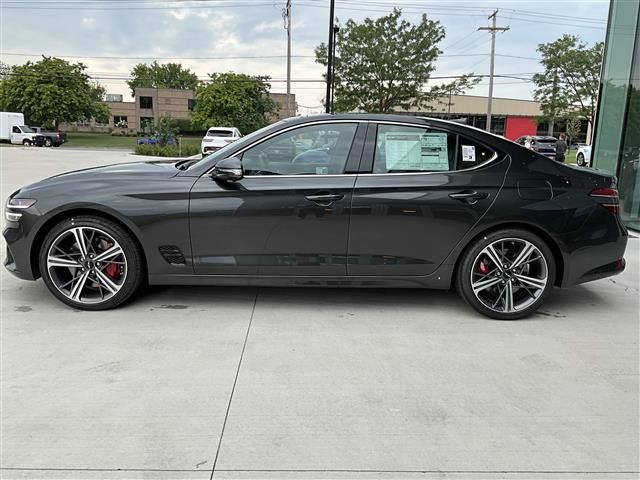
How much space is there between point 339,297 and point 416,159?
1419 mm

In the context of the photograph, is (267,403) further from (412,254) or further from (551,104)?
(551,104)

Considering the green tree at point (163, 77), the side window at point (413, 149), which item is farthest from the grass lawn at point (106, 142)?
the green tree at point (163, 77)

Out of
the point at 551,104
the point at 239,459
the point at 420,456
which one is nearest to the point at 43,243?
the point at 239,459

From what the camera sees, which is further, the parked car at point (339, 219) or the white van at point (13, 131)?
the white van at point (13, 131)

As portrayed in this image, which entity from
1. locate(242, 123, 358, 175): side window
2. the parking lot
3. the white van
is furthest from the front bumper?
the white van

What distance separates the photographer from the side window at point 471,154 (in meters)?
4.06

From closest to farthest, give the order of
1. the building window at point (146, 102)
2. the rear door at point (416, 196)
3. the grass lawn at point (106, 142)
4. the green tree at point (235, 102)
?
the rear door at point (416, 196), the grass lawn at point (106, 142), the green tree at point (235, 102), the building window at point (146, 102)

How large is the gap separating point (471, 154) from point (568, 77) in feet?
154

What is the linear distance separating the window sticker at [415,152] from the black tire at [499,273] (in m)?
0.68

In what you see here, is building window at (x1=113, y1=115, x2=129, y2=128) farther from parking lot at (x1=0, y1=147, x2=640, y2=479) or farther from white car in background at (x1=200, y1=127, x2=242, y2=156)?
parking lot at (x1=0, y1=147, x2=640, y2=479)

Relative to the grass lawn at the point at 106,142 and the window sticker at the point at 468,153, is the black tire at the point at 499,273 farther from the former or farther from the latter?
the grass lawn at the point at 106,142

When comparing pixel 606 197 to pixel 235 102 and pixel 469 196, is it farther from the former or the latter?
pixel 235 102

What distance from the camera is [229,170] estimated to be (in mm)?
3836

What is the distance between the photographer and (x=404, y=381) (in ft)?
10.2
